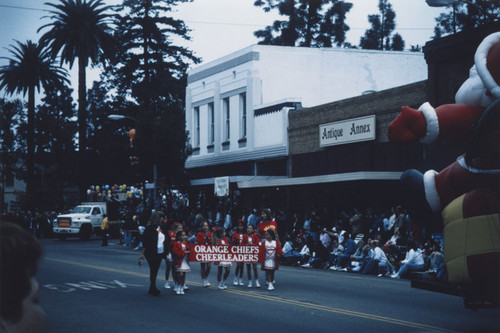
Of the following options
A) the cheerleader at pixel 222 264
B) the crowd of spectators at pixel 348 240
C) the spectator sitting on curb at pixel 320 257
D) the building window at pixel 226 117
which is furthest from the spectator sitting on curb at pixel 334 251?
the building window at pixel 226 117

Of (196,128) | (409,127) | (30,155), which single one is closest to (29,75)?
(30,155)

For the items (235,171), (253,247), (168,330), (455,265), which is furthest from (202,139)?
(455,265)

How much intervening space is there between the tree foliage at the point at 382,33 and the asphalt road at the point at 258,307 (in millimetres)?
46381

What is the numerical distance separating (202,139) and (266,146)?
24.2 ft

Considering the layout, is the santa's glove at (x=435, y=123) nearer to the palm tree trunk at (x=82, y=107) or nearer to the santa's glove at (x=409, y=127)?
the santa's glove at (x=409, y=127)

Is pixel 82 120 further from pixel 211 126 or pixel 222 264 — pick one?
pixel 222 264

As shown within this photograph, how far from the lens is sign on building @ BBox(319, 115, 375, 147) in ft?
98.4

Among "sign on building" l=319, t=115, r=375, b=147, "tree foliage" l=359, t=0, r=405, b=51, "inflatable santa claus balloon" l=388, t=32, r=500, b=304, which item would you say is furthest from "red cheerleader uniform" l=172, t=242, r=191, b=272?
"tree foliage" l=359, t=0, r=405, b=51

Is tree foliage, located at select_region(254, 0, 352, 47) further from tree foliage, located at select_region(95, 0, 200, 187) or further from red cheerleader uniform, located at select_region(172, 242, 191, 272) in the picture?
red cheerleader uniform, located at select_region(172, 242, 191, 272)

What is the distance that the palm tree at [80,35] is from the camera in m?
52.7

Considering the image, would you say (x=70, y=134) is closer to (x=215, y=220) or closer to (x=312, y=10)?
(x=312, y=10)

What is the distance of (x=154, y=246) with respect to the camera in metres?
16.6

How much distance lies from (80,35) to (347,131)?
28.1 m

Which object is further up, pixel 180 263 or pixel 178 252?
pixel 178 252
